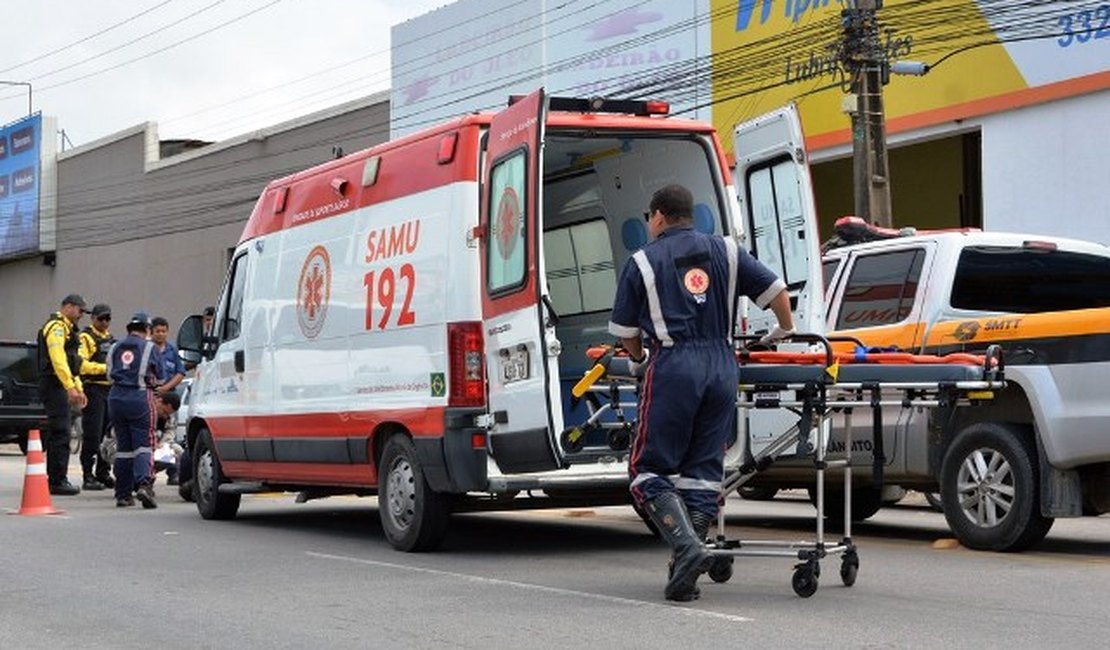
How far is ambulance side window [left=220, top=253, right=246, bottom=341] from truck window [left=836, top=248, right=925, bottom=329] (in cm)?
456

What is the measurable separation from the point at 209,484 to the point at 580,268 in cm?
371

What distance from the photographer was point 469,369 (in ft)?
32.7

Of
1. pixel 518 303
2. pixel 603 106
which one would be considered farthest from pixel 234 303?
pixel 518 303

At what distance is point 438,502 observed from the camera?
33.8 ft

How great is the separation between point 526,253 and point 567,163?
2.32m

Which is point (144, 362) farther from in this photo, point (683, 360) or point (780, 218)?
point (683, 360)

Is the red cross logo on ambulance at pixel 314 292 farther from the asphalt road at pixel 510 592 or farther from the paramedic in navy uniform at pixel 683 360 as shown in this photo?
the paramedic in navy uniform at pixel 683 360

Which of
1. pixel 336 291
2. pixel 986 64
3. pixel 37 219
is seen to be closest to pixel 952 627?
pixel 336 291

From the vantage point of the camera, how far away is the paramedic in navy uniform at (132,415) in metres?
15.2

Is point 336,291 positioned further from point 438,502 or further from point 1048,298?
point 1048,298

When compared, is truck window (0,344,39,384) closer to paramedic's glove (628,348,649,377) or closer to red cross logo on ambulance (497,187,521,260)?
red cross logo on ambulance (497,187,521,260)

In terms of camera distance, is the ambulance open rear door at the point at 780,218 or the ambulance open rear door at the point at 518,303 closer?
the ambulance open rear door at the point at 518,303

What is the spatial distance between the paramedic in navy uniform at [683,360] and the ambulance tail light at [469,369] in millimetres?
2005

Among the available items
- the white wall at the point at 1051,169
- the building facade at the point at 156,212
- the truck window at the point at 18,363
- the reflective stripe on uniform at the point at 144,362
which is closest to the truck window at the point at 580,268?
the reflective stripe on uniform at the point at 144,362
